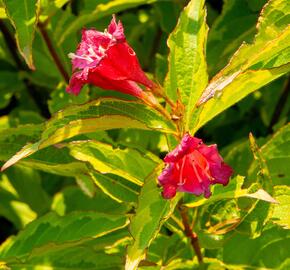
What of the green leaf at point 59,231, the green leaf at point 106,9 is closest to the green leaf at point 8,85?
the green leaf at point 106,9

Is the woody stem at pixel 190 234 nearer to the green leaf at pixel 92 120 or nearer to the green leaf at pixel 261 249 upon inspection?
the green leaf at pixel 261 249

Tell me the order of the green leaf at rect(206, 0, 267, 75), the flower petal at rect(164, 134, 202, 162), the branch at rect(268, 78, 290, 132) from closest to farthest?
the flower petal at rect(164, 134, 202, 162) → the green leaf at rect(206, 0, 267, 75) → the branch at rect(268, 78, 290, 132)

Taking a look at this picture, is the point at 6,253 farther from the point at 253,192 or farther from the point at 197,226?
the point at 253,192

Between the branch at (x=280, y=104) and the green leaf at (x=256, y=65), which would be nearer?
the green leaf at (x=256, y=65)

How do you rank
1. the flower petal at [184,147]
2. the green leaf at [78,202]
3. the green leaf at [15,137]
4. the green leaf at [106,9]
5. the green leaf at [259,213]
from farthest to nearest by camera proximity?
the green leaf at [78,202] < the green leaf at [106,9] < the green leaf at [15,137] < the green leaf at [259,213] < the flower petal at [184,147]

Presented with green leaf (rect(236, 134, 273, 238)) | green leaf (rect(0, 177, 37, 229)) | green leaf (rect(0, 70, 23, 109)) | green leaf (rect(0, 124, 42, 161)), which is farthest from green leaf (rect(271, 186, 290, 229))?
green leaf (rect(0, 70, 23, 109))

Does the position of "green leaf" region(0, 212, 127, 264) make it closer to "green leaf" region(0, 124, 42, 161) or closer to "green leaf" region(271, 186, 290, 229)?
"green leaf" region(0, 124, 42, 161)

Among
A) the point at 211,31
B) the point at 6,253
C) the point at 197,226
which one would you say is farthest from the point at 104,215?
the point at 211,31

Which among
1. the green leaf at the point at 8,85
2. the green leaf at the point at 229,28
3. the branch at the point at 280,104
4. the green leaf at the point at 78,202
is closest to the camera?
the green leaf at the point at 229,28

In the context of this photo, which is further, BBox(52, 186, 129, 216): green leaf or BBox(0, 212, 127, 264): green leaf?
BBox(52, 186, 129, 216): green leaf
